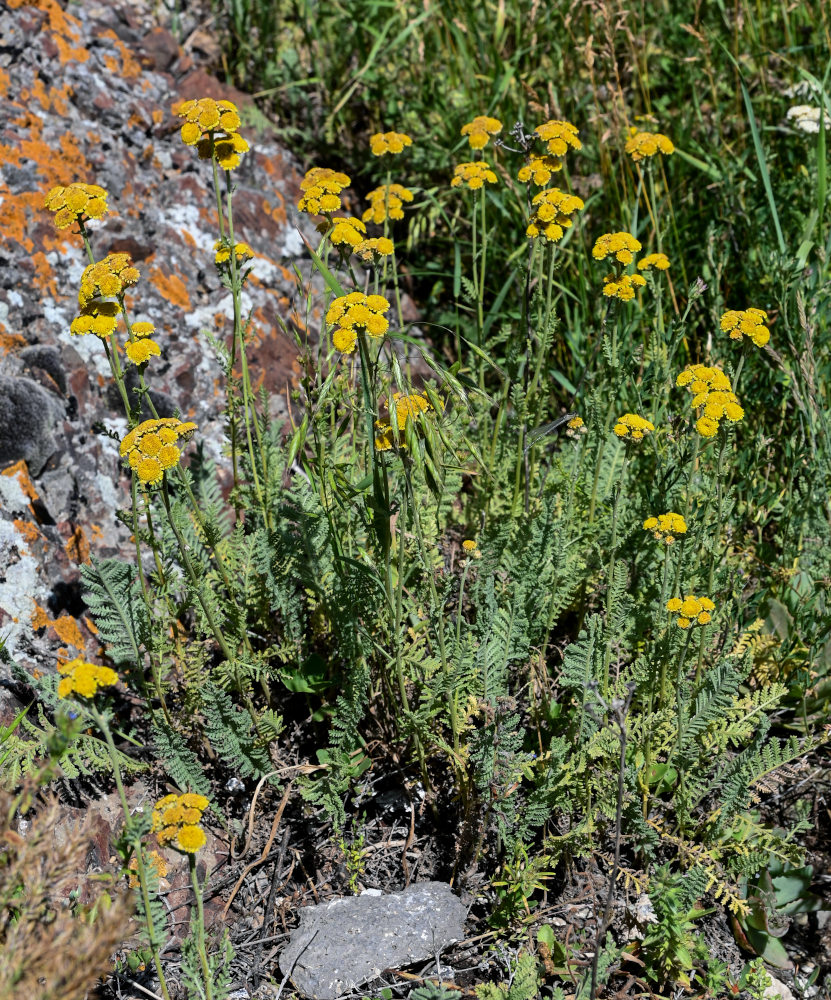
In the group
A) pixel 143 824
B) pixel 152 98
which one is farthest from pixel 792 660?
pixel 152 98

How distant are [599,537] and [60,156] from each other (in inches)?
97.9

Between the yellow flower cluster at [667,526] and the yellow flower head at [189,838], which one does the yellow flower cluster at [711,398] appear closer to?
the yellow flower cluster at [667,526]

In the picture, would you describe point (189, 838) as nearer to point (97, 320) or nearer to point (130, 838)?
point (130, 838)

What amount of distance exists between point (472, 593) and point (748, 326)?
44.7 inches

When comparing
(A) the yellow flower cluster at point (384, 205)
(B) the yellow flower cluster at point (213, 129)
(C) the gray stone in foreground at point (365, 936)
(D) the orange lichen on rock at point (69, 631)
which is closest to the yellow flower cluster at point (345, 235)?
(B) the yellow flower cluster at point (213, 129)

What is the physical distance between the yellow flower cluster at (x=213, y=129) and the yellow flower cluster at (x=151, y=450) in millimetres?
782

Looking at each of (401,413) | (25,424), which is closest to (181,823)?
(401,413)

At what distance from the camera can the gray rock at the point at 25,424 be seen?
2752 millimetres

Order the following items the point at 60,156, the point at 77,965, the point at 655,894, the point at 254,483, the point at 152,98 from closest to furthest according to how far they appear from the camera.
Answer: the point at 77,965 → the point at 655,894 → the point at 254,483 → the point at 60,156 → the point at 152,98

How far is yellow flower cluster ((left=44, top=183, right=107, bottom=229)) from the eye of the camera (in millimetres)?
2156

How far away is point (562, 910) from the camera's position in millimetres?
2334

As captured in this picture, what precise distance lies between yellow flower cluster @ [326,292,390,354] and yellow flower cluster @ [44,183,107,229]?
0.66m

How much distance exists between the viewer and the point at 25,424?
2.78m

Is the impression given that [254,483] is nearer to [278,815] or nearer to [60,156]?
[278,815]
